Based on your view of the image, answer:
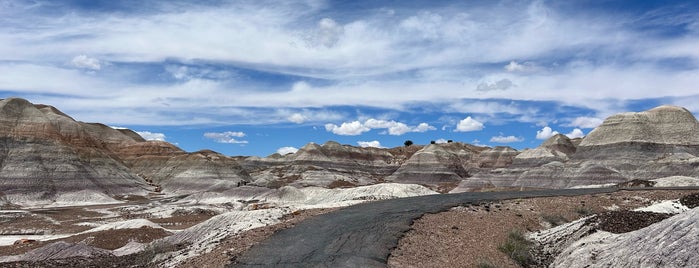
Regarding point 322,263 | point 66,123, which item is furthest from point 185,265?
point 66,123

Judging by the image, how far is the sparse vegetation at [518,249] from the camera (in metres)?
18.8

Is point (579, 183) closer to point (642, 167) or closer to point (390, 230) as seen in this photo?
point (642, 167)

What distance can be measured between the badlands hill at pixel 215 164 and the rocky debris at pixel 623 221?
40623 mm

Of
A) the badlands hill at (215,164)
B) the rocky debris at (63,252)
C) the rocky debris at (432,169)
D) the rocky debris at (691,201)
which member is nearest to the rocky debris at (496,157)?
the rocky debris at (432,169)

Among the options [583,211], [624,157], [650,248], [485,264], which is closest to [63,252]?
[485,264]

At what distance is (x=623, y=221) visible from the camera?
19172mm

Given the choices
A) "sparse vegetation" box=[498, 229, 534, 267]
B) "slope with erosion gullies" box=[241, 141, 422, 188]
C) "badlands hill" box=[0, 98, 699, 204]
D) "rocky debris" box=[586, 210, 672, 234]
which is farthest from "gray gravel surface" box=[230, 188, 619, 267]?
"slope with erosion gullies" box=[241, 141, 422, 188]

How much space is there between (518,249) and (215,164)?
100014mm

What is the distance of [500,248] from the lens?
19750 mm

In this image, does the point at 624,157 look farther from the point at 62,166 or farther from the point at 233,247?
the point at 62,166

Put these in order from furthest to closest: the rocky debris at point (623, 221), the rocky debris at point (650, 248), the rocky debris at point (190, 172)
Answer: the rocky debris at point (190, 172), the rocky debris at point (623, 221), the rocky debris at point (650, 248)

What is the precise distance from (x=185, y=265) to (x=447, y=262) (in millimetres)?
8457

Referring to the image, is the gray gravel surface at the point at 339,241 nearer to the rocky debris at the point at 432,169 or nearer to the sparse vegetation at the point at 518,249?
the sparse vegetation at the point at 518,249

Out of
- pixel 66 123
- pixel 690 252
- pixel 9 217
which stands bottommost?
pixel 9 217
